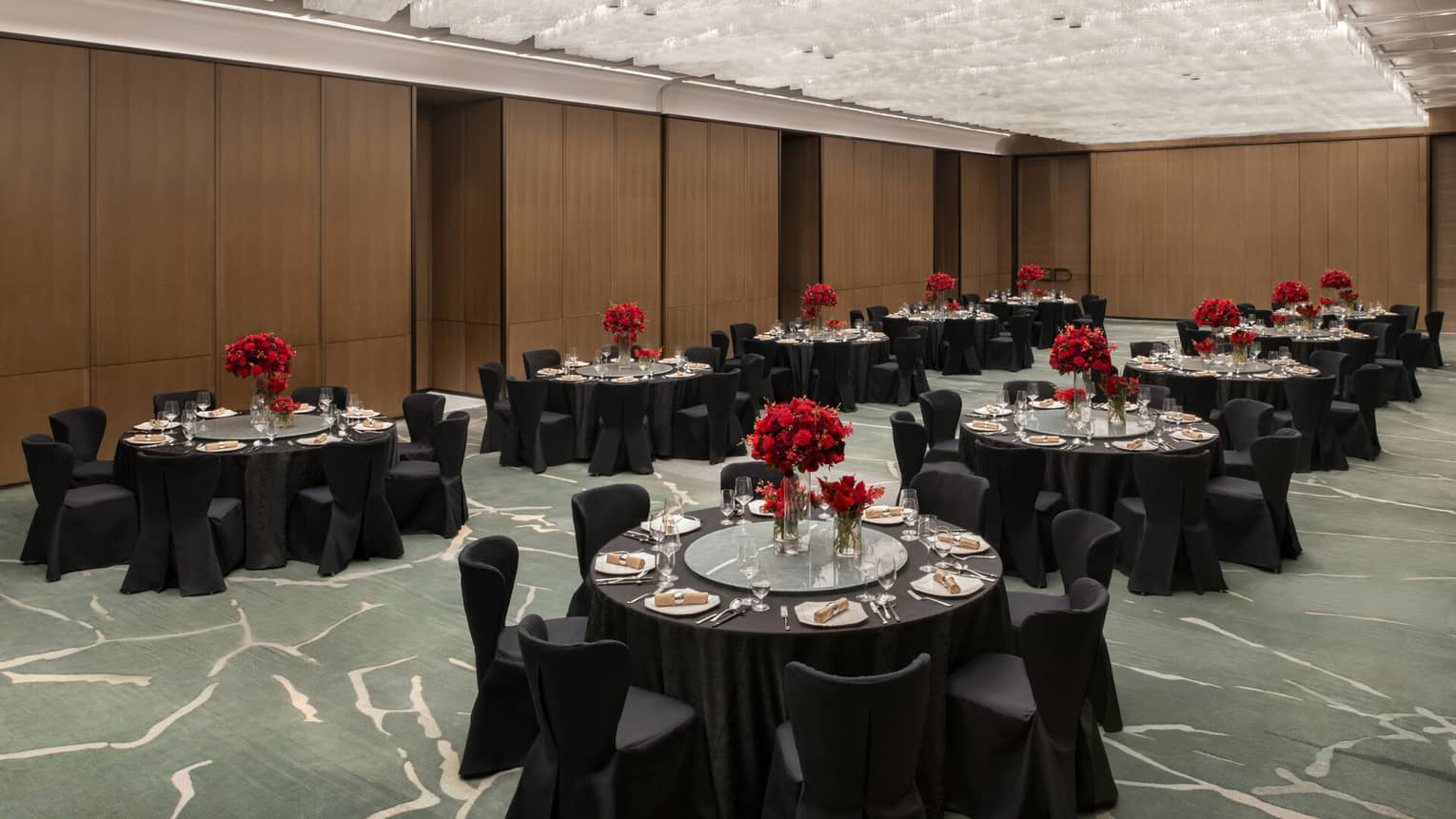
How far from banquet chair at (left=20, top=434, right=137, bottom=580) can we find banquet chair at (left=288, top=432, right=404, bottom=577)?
1.01m

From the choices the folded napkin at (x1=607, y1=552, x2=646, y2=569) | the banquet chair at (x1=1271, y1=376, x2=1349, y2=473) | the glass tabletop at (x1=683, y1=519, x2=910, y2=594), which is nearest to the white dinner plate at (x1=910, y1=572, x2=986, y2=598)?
the glass tabletop at (x1=683, y1=519, x2=910, y2=594)

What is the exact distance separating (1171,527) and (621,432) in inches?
A: 187

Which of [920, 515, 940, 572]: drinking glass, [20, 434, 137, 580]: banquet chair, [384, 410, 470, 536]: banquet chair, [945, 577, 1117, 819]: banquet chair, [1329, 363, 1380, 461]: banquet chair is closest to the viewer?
[945, 577, 1117, 819]: banquet chair

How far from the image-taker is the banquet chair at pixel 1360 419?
9836 millimetres

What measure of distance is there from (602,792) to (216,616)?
3.49m

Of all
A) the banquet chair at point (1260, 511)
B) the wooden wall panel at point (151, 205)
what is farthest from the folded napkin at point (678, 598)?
the wooden wall panel at point (151, 205)

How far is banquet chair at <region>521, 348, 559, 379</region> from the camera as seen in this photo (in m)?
10.9

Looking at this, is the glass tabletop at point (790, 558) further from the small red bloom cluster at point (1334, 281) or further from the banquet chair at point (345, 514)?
the small red bloom cluster at point (1334, 281)

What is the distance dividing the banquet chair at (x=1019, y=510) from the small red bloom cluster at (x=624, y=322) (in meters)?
4.75

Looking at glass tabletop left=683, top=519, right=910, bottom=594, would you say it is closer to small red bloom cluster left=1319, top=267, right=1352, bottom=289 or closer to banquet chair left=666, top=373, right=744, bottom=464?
banquet chair left=666, top=373, right=744, bottom=464

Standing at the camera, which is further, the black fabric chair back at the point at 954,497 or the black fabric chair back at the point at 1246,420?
the black fabric chair back at the point at 1246,420

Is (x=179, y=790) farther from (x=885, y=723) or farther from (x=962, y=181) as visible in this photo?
(x=962, y=181)

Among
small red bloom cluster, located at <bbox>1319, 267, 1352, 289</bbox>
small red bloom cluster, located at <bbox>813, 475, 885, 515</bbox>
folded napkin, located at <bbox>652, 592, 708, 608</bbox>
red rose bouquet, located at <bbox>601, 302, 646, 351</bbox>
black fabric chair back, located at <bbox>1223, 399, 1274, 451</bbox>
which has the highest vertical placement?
small red bloom cluster, located at <bbox>1319, 267, 1352, 289</bbox>

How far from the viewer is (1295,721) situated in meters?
4.79
